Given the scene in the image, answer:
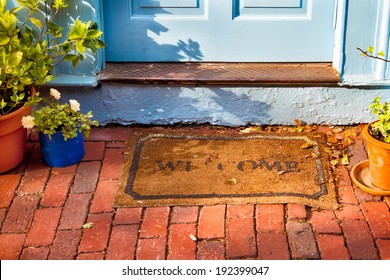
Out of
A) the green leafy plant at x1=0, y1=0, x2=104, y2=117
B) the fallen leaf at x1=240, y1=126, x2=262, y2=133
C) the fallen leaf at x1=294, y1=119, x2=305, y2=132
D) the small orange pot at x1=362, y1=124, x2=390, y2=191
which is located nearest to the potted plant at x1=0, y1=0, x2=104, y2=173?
the green leafy plant at x1=0, y1=0, x2=104, y2=117

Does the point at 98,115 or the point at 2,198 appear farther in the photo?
the point at 98,115

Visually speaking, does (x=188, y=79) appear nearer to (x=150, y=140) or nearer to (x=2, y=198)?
(x=150, y=140)

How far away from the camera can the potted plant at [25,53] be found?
3854mm

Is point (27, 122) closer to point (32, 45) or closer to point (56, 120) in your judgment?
point (56, 120)

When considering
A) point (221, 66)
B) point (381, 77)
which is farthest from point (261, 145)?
point (381, 77)

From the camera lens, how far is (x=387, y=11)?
4203 mm

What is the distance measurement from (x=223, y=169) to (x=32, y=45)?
4.40 ft

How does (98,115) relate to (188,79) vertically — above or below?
below

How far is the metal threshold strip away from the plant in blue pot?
40 cm

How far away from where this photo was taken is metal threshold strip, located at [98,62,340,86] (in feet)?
14.3

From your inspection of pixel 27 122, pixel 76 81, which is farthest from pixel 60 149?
pixel 76 81

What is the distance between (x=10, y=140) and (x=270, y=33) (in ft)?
5.73
